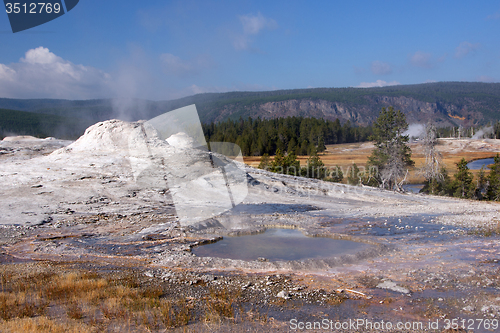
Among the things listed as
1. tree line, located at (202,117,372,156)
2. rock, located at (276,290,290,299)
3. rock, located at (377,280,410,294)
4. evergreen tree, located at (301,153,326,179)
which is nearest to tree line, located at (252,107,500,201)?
evergreen tree, located at (301,153,326,179)

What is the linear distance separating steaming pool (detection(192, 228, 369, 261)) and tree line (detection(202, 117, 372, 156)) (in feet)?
171

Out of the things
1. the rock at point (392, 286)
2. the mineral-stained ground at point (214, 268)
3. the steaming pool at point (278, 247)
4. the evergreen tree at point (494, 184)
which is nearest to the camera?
the mineral-stained ground at point (214, 268)

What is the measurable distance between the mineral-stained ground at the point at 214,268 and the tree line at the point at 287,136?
4962cm

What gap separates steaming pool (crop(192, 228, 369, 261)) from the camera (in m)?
8.54

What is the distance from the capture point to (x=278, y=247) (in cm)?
927

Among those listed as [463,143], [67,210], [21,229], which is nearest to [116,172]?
[67,210]

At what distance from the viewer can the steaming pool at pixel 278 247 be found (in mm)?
8539

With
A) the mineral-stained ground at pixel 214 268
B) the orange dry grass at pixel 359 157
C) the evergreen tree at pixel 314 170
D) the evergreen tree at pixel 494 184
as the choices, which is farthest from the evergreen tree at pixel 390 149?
the orange dry grass at pixel 359 157

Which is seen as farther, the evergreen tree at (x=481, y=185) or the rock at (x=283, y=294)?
the evergreen tree at (x=481, y=185)

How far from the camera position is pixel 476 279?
6.48 m

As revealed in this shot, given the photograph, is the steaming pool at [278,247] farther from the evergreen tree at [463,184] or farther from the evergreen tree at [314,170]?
the evergreen tree at [314,170]

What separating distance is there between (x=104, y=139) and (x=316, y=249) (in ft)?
48.2

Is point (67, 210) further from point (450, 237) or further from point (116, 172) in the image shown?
point (450, 237)

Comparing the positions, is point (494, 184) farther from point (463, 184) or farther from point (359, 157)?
point (359, 157)
